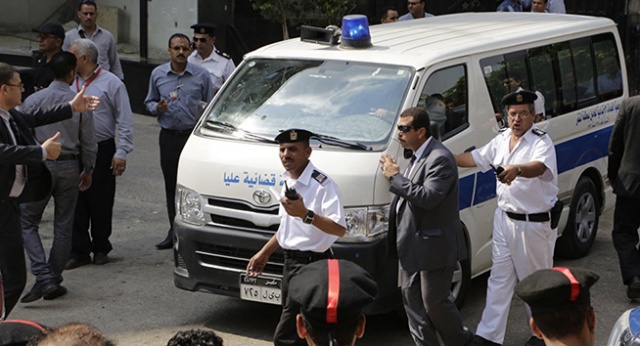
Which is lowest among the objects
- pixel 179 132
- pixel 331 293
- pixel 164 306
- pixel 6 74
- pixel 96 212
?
pixel 164 306

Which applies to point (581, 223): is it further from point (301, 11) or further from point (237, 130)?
point (301, 11)

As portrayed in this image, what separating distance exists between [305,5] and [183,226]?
338 inches

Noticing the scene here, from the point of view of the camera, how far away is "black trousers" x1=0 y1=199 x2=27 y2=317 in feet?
23.6

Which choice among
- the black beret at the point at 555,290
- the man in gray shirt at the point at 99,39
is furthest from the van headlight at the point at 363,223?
the man in gray shirt at the point at 99,39

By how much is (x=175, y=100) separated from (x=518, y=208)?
3.78 m

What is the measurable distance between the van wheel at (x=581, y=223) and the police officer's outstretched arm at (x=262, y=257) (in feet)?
11.8

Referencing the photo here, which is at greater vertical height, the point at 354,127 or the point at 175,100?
the point at 354,127

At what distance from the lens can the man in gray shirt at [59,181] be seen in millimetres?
8430

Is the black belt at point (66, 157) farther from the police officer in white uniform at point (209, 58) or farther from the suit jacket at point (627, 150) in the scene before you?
the suit jacket at point (627, 150)

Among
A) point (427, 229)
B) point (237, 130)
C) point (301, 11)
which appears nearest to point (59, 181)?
point (237, 130)

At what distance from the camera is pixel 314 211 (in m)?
6.48

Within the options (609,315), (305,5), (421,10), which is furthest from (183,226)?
(305,5)

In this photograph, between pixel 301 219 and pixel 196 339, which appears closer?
pixel 196 339

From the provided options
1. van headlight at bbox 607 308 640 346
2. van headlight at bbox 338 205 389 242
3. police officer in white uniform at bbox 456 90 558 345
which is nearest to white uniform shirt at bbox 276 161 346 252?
van headlight at bbox 338 205 389 242
